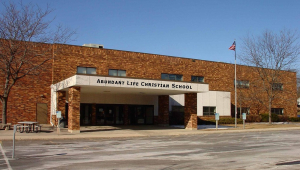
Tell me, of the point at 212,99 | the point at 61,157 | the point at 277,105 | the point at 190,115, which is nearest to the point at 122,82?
the point at 190,115

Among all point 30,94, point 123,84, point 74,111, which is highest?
point 123,84

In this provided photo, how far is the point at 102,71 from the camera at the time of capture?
30641 millimetres

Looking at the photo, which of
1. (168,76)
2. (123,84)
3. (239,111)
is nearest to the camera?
(123,84)

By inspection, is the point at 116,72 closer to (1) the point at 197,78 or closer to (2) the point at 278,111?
(1) the point at 197,78

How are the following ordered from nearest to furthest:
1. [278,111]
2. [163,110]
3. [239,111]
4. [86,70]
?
[86,70] < [163,110] < [239,111] < [278,111]

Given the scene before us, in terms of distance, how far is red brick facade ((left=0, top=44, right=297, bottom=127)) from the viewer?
89.8 feet

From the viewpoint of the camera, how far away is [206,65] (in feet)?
125

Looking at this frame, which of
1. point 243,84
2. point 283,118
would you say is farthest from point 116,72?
point 283,118

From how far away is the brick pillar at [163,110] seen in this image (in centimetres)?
3222

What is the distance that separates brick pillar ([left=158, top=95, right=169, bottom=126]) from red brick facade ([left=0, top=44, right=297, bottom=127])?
0.35ft

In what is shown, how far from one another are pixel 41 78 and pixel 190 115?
45.8 ft

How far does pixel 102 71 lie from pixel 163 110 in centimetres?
748

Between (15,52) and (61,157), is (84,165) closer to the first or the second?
(61,157)

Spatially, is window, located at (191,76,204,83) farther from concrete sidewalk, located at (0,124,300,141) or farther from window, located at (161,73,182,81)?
concrete sidewalk, located at (0,124,300,141)
